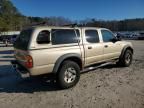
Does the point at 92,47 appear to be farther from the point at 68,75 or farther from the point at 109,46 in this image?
the point at 68,75

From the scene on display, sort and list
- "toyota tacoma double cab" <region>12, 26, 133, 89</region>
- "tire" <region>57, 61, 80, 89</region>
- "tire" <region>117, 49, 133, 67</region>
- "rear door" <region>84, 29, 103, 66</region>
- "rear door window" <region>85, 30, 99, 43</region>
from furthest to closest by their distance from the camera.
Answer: "tire" <region>117, 49, 133, 67</region> → "rear door window" <region>85, 30, 99, 43</region> → "rear door" <region>84, 29, 103, 66</region> → "tire" <region>57, 61, 80, 89</region> → "toyota tacoma double cab" <region>12, 26, 133, 89</region>

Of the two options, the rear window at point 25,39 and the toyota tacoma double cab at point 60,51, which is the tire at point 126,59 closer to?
the toyota tacoma double cab at point 60,51

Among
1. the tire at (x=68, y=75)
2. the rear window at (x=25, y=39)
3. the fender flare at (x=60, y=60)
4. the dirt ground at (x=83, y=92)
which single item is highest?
the rear window at (x=25, y=39)

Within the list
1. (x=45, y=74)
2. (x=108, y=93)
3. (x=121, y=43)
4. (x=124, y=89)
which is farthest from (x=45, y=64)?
(x=121, y=43)

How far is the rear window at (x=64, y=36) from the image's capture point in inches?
246

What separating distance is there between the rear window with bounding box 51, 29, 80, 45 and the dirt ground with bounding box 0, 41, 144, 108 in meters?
1.46

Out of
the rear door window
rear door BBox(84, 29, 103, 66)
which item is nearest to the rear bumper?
rear door BBox(84, 29, 103, 66)

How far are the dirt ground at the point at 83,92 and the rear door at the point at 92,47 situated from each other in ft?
2.26

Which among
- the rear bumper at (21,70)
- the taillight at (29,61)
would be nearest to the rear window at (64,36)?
the taillight at (29,61)

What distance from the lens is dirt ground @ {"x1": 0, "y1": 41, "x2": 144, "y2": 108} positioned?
516 cm

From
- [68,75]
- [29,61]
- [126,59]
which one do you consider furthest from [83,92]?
[126,59]

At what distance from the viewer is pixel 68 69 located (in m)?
6.41

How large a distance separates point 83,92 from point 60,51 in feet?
4.58

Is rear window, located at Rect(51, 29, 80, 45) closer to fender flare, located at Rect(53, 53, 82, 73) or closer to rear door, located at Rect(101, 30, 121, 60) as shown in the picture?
fender flare, located at Rect(53, 53, 82, 73)
